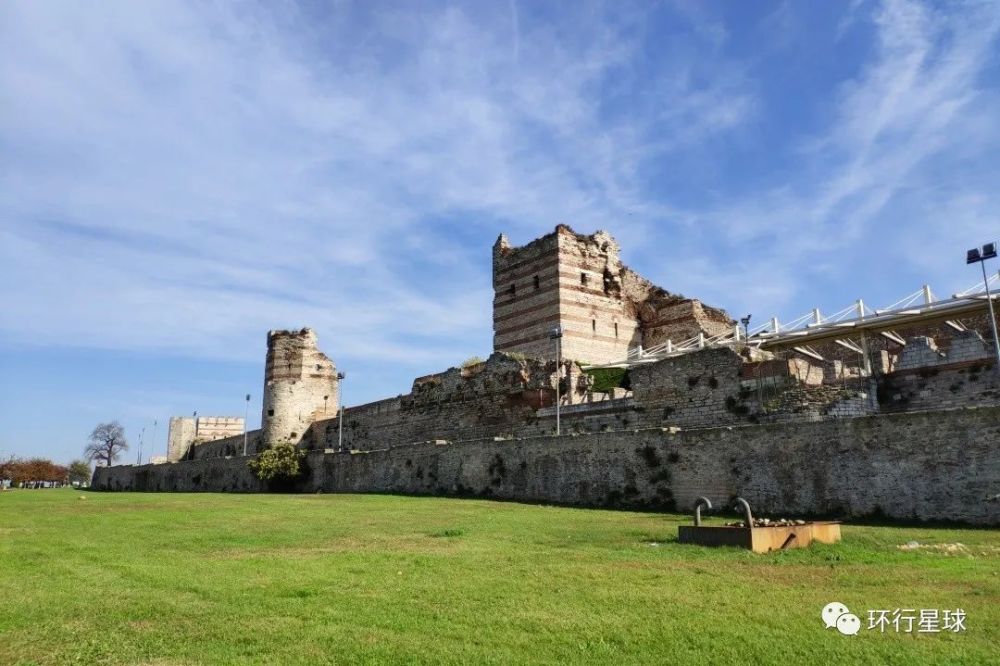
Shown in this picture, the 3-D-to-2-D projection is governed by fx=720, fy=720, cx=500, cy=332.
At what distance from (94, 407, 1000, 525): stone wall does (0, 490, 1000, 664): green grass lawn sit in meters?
1.77

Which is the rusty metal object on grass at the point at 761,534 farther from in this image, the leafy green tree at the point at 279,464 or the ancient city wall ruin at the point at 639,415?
the leafy green tree at the point at 279,464

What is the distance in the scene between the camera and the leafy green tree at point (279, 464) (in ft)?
107

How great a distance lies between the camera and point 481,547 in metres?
9.66

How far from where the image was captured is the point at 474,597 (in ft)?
20.6

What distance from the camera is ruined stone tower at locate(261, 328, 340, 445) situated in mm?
40656

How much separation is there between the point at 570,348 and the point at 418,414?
306 inches

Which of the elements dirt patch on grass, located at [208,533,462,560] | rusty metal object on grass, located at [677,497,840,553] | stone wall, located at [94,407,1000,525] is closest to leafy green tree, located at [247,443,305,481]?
stone wall, located at [94,407,1000,525]

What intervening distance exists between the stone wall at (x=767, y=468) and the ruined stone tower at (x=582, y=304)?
39.0ft

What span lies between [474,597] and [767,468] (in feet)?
34.6

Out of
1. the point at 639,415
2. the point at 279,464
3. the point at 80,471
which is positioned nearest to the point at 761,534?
the point at 639,415

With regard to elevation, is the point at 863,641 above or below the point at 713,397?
below

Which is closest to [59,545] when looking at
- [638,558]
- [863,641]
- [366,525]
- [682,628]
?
[366,525]

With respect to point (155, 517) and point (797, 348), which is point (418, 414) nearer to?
point (797, 348)

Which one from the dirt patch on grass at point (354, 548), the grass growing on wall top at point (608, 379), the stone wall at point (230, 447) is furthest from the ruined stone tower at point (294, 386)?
the dirt patch on grass at point (354, 548)
